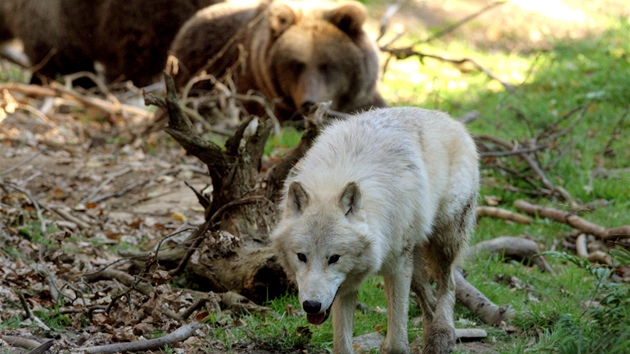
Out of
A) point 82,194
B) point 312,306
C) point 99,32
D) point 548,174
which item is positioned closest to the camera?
point 312,306

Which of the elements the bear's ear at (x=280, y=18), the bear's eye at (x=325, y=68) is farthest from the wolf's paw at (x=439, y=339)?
the bear's ear at (x=280, y=18)

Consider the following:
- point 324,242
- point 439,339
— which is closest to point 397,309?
point 439,339

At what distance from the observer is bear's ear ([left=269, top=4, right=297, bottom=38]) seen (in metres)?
9.60

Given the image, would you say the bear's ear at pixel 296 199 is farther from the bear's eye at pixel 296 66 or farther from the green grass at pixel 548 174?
the bear's eye at pixel 296 66

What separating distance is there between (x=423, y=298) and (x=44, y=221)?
317 centimetres

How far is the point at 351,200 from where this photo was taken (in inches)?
167

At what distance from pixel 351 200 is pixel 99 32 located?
28.5 ft

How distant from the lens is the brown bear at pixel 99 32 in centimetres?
1145

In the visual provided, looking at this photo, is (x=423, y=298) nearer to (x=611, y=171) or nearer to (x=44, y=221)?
(x=44, y=221)

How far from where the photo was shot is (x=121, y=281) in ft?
17.7

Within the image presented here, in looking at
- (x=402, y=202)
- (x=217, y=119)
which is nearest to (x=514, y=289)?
(x=402, y=202)

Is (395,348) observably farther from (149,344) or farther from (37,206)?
(37,206)

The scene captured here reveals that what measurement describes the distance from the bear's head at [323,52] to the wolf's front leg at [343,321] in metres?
5.12

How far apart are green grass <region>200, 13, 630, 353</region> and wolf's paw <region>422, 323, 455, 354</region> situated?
0.34 m
